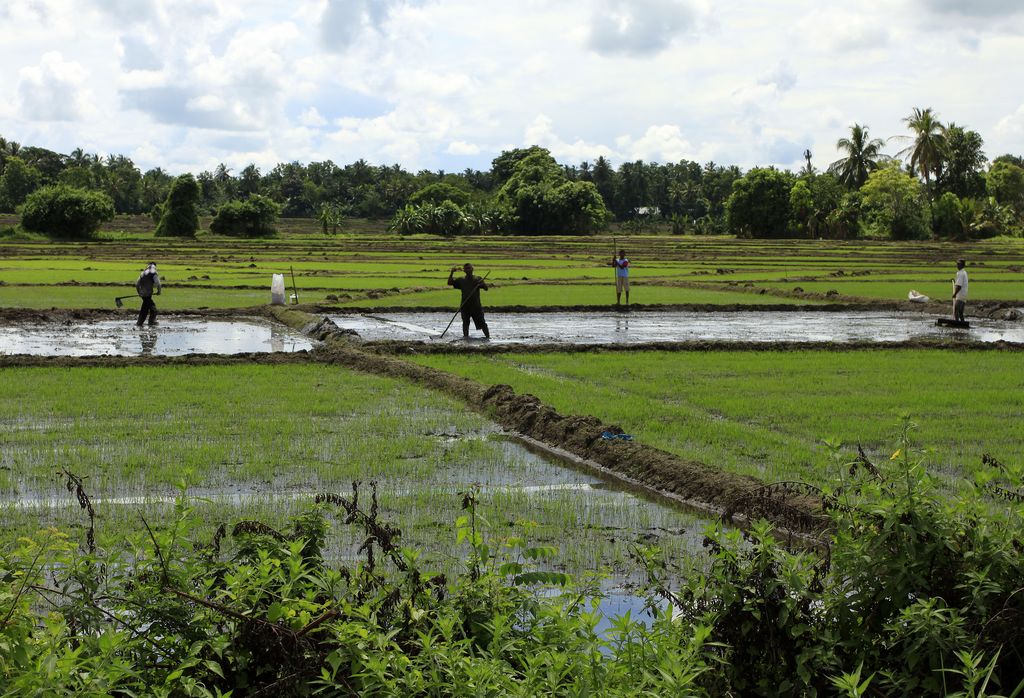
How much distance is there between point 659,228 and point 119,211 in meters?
54.1

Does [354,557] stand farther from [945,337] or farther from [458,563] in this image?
[945,337]

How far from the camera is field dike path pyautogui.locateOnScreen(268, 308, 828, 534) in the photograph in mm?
8062

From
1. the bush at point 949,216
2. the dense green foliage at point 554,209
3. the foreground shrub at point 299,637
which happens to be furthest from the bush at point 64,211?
the foreground shrub at point 299,637

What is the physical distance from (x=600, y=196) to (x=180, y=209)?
39.1 metres

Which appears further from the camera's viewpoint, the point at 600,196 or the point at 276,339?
the point at 600,196

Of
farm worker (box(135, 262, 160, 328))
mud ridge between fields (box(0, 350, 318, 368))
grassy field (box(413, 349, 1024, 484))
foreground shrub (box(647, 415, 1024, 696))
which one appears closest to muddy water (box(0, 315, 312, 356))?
farm worker (box(135, 262, 160, 328))

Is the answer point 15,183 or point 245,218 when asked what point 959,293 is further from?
point 15,183

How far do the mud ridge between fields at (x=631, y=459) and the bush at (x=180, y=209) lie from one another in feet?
204

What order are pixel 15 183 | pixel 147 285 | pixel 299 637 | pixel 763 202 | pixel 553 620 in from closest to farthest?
pixel 299 637
pixel 553 620
pixel 147 285
pixel 763 202
pixel 15 183

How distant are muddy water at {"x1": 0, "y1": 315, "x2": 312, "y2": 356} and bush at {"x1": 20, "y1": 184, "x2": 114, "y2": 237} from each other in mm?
46338

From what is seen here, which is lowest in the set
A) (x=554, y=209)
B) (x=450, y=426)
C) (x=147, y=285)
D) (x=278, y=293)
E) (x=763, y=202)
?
(x=450, y=426)

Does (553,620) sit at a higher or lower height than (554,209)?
lower

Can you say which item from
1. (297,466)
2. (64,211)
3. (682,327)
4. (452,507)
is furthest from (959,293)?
(64,211)

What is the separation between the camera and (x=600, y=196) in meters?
96.1
